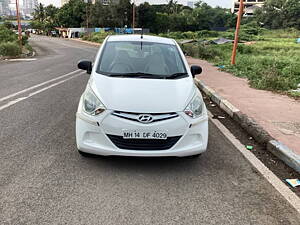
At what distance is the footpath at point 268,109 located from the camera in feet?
14.5

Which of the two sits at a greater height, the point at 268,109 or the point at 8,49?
the point at 8,49

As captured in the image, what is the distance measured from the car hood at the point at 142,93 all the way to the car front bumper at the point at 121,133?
5.9 inches

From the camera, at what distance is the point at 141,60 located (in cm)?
471

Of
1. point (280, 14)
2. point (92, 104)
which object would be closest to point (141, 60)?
point (92, 104)

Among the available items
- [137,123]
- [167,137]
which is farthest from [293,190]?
[137,123]

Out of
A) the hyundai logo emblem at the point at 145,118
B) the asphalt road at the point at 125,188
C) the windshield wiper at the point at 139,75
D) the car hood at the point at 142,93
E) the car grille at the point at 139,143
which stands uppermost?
the windshield wiper at the point at 139,75

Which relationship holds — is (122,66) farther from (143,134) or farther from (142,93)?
(143,134)

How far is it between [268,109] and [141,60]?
346 cm

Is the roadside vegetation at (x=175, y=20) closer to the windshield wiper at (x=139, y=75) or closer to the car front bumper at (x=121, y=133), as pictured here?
the windshield wiper at (x=139, y=75)

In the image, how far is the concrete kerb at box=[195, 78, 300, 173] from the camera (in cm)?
402

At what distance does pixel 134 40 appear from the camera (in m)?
5.16

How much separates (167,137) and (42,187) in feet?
4.86

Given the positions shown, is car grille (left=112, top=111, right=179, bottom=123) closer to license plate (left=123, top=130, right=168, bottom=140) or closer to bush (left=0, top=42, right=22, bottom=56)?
license plate (left=123, top=130, right=168, bottom=140)

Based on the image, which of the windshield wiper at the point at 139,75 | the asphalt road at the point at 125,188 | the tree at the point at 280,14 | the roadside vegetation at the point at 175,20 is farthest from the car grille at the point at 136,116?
the tree at the point at 280,14
